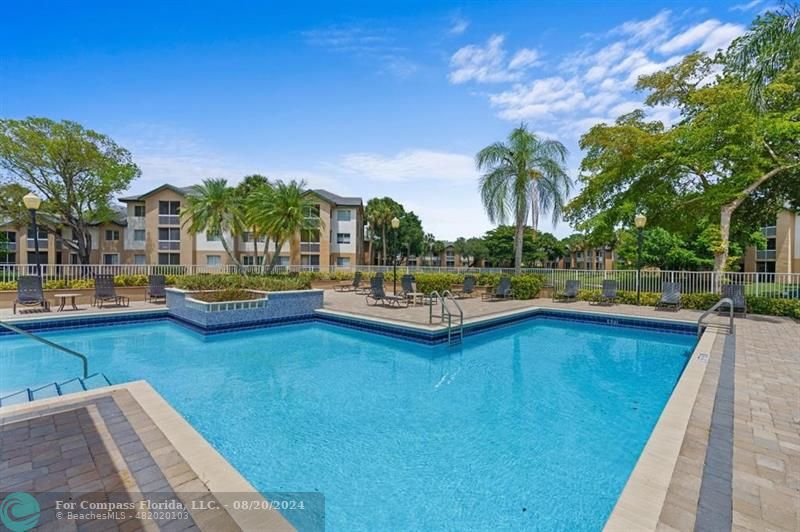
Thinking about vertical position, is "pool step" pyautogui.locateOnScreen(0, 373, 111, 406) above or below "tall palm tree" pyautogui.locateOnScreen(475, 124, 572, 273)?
below

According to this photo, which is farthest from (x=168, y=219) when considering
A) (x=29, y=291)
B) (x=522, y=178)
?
(x=522, y=178)

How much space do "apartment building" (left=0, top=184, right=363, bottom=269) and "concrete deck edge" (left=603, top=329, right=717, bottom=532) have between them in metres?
29.2

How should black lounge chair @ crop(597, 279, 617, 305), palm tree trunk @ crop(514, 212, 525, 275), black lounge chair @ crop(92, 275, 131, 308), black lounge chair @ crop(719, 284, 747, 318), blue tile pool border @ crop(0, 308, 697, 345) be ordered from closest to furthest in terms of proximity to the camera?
blue tile pool border @ crop(0, 308, 697, 345)
black lounge chair @ crop(719, 284, 747, 318)
black lounge chair @ crop(92, 275, 131, 308)
black lounge chair @ crop(597, 279, 617, 305)
palm tree trunk @ crop(514, 212, 525, 275)

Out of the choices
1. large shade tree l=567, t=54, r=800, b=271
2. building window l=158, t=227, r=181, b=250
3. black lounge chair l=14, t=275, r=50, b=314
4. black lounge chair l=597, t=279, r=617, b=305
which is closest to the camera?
black lounge chair l=14, t=275, r=50, b=314

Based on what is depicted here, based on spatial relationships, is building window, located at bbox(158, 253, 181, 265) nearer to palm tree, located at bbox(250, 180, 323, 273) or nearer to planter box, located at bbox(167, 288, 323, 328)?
palm tree, located at bbox(250, 180, 323, 273)

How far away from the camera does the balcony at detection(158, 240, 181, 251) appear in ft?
108

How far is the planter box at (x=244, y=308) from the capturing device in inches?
410

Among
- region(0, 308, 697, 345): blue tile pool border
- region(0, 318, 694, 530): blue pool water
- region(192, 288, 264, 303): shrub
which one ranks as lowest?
region(0, 318, 694, 530): blue pool water

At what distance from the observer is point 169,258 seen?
33.6m

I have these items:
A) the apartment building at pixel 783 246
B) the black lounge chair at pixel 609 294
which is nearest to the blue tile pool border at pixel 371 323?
the black lounge chair at pixel 609 294

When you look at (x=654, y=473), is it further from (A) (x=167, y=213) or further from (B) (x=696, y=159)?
(A) (x=167, y=213)

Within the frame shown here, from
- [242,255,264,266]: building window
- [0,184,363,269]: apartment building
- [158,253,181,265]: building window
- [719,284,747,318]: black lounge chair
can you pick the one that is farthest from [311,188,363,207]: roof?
[719,284,747,318]: black lounge chair

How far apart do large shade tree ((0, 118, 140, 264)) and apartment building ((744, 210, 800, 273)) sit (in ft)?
179

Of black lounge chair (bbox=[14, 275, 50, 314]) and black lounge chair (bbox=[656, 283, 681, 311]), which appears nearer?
black lounge chair (bbox=[14, 275, 50, 314])
